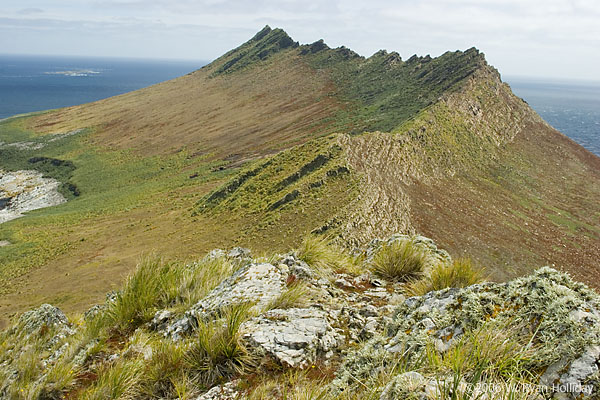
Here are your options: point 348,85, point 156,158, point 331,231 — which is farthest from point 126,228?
point 348,85

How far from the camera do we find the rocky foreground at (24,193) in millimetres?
52531

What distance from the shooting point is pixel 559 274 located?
11.2 ft

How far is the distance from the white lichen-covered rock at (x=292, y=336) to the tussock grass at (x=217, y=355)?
125mm

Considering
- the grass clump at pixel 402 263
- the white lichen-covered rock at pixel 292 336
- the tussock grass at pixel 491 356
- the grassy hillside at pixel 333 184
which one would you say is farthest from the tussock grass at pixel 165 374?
the grassy hillside at pixel 333 184

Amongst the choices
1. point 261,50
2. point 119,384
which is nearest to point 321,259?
point 119,384

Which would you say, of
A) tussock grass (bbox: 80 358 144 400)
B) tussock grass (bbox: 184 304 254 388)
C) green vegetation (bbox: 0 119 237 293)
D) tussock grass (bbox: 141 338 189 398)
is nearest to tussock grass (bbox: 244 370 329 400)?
tussock grass (bbox: 184 304 254 388)

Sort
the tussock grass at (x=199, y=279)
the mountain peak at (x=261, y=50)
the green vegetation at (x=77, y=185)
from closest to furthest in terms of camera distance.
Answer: the tussock grass at (x=199, y=279)
the green vegetation at (x=77, y=185)
the mountain peak at (x=261, y=50)

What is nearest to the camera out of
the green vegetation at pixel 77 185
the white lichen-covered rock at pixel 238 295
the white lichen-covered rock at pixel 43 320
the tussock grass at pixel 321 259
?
the white lichen-covered rock at pixel 238 295

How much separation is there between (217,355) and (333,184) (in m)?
22.4

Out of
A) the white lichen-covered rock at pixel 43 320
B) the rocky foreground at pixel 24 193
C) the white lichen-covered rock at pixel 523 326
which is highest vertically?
the white lichen-covered rock at pixel 523 326

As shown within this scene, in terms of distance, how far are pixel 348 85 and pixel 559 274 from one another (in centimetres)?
8085

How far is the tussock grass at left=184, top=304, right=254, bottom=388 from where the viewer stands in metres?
3.57

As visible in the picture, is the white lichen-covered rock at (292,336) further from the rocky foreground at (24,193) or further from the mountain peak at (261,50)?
the mountain peak at (261,50)

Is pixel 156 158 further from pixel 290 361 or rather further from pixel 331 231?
pixel 290 361
